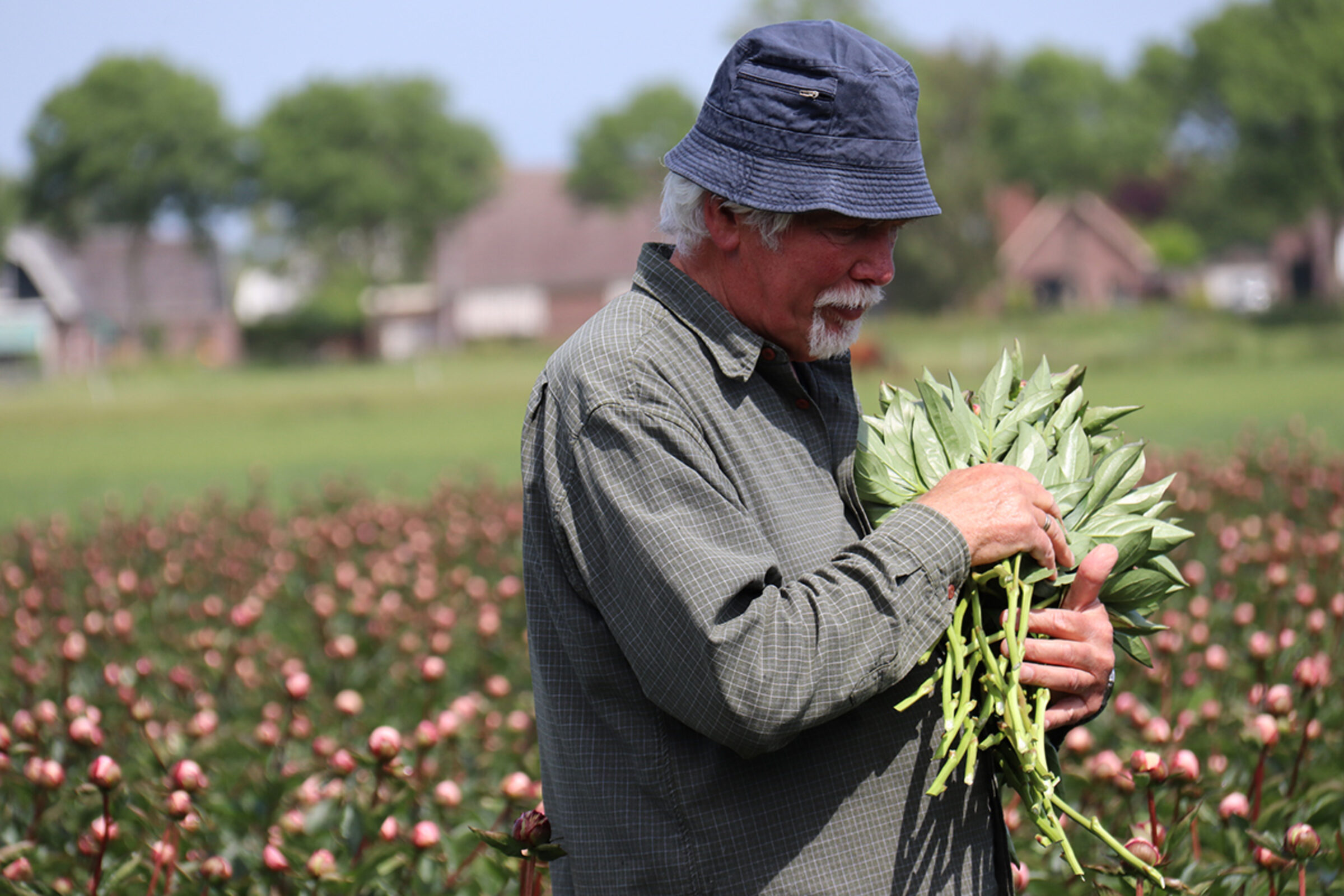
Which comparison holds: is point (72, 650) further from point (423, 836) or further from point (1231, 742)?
point (1231, 742)

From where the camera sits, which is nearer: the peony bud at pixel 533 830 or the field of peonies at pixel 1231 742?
the peony bud at pixel 533 830

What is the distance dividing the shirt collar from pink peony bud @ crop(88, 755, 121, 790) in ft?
Result: 5.10

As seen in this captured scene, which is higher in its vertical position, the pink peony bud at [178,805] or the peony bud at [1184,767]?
the peony bud at [1184,767]

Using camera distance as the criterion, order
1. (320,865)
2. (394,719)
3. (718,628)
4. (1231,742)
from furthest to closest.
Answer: (394,719) < (1231,742) < (320,865) < (718,628)

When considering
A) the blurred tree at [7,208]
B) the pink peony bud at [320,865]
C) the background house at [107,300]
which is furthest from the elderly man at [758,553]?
the blurred tree at [7,208]

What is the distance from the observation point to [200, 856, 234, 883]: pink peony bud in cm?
289

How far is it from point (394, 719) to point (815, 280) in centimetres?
315

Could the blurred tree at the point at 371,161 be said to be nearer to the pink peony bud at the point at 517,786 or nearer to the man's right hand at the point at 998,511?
the pink peony bud at the point at 517,786

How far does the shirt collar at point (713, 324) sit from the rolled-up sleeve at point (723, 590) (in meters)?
0.19

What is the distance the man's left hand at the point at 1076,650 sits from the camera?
2229 millimetres

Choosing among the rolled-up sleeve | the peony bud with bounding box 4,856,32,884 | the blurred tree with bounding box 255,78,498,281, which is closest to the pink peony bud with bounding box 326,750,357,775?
the peony bud with bounding box 4,856,32,884

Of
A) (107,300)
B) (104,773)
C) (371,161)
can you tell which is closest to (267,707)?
(104,773)

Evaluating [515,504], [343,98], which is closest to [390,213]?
[343,98]

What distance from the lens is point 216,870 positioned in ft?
9.47
